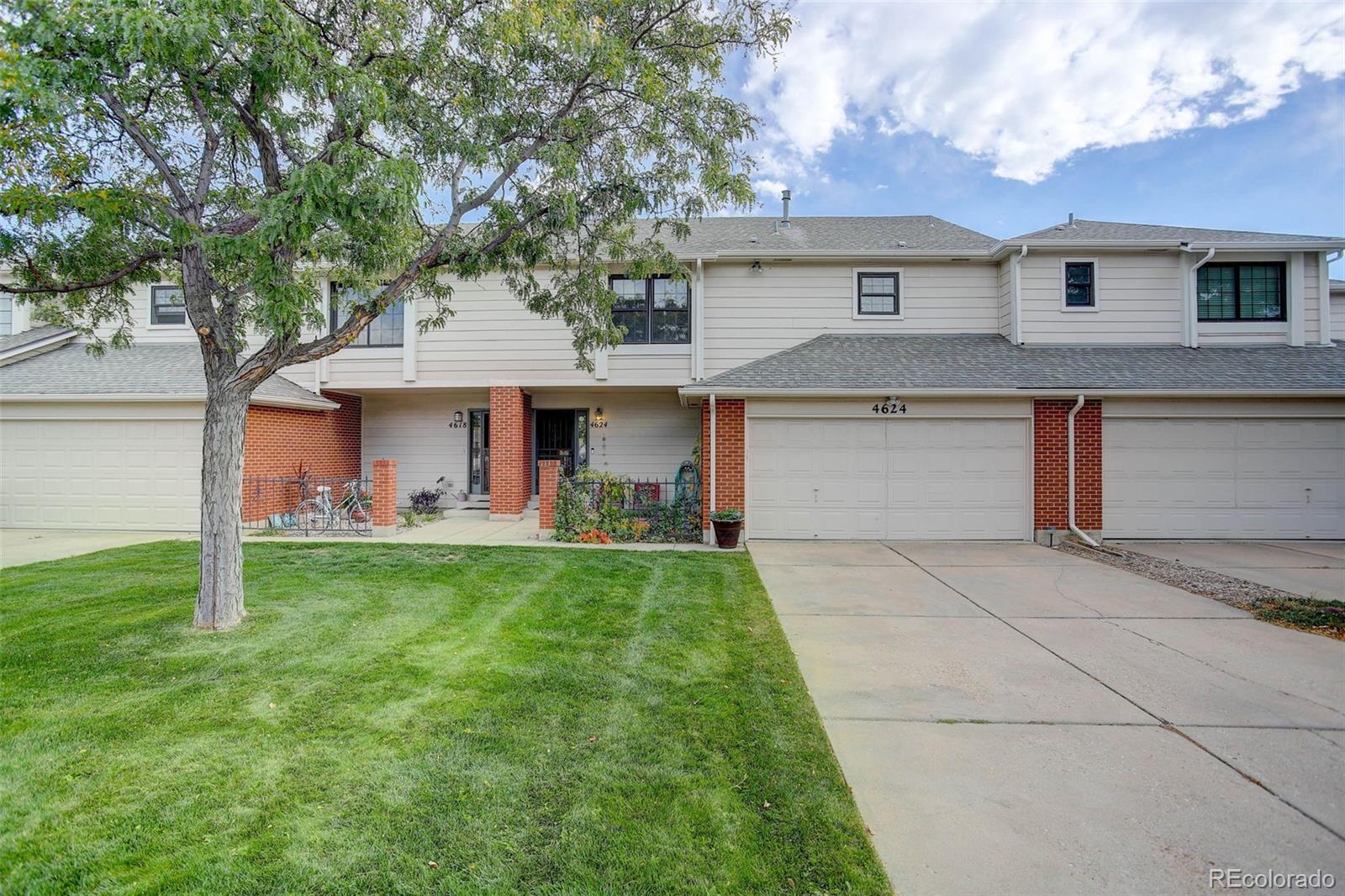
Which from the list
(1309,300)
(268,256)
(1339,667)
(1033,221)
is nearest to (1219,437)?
(1309,300)

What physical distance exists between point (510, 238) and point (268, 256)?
2.45 meters

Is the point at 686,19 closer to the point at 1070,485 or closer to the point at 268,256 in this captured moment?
the point at 268,256

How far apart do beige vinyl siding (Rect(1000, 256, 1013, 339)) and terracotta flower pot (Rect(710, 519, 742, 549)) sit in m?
6.91

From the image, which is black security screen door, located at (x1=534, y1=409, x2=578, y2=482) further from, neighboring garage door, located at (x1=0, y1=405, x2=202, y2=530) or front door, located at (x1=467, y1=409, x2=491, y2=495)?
neighboring garage door, located at (x1=0, y1=405, x2=202, y2=530)

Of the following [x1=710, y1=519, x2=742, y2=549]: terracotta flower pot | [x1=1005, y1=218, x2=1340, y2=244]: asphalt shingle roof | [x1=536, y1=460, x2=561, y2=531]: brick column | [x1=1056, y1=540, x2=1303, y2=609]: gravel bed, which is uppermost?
[x1=1005, y1=218, x2=1340, y2=244]: asphalt shingle roof

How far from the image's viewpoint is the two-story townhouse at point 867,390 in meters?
9.53

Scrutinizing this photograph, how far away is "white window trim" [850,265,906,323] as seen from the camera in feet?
38.1

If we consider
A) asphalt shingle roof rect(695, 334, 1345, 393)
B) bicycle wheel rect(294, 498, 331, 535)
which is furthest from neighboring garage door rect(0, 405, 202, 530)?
asphalt shingle roof rect(695, 334, 1345, 393)

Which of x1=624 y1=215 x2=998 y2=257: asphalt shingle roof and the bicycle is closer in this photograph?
the bicycle

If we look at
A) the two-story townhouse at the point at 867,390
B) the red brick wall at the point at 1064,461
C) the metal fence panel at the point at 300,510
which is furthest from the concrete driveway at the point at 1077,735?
Answer: the metal fence panel at the point at 300,510

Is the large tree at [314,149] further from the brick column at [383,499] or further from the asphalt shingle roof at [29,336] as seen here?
the asphalt shingle roof at [29,336]

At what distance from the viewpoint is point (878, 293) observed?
38.4 feet

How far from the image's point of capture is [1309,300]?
1054 cm

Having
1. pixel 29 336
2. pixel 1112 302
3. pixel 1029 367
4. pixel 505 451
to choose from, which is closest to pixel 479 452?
pixel 505 451
